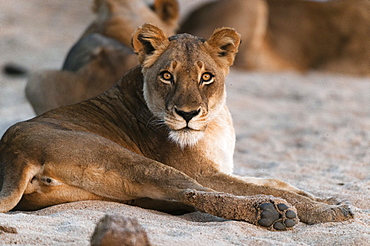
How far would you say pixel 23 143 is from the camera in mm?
3850

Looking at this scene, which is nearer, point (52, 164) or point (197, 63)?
point (52, 164)

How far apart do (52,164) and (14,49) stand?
9.55 m

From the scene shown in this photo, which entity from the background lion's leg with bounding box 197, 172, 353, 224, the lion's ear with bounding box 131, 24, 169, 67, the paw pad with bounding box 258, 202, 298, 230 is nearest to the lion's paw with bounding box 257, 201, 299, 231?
the paw pad with bounding box 258, 202, 298, 230

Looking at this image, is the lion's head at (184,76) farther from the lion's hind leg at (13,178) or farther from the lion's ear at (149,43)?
the lion's hind leg at (13,178)

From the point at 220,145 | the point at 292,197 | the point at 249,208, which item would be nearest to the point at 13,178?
the point at 249,208

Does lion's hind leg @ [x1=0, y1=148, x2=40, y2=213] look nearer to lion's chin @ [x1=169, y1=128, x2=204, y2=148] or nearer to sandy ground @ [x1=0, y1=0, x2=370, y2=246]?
sandy ground @ [x1=0, y1=0, x2=370, y2=246]

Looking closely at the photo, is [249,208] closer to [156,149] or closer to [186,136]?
[186,136]

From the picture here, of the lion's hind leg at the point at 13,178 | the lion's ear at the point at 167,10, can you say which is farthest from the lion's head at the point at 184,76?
the lion's ear at the point at 167,10

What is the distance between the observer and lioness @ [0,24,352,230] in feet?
12.1

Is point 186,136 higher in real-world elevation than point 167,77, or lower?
lower

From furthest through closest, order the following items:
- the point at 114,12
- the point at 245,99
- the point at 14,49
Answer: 1. the point at 14,49
2. the point at 245,99
3. the point at 114,12

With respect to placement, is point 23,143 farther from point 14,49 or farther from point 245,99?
point 14,49

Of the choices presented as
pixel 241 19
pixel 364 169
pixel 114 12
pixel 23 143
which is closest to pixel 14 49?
pixel 241 19

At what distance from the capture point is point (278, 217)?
3.57m
